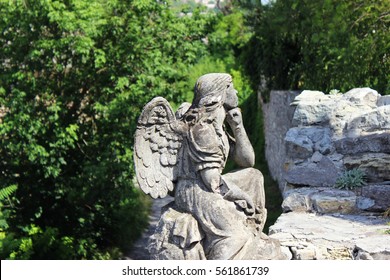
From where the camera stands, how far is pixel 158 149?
555cm

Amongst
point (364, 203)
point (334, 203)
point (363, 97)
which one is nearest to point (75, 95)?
point (363, 97)

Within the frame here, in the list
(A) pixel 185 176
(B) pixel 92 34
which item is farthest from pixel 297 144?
(B) pixel 92 34

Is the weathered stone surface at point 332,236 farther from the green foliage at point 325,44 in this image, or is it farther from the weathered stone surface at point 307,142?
the green foliage at point 325,44

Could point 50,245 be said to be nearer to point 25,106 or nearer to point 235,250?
point 25,106

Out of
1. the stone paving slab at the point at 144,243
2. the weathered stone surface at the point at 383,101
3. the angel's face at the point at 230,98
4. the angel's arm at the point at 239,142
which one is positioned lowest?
the stone paving slab at the point at 144,243

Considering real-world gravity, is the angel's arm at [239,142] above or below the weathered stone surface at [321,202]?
above

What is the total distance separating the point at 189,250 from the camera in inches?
208

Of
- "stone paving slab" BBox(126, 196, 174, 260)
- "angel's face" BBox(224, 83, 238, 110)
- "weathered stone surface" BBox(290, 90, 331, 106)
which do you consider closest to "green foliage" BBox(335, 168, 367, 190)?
"weathered stone surface" BBox(290, 90, 331, 106)

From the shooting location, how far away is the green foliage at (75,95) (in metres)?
12.0

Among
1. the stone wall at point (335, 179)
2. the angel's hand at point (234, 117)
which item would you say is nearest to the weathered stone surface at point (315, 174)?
the stone wall at point (335, 179)

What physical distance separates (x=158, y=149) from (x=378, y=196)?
296 centimetres

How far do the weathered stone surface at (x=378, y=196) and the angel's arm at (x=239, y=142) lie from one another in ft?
7.38

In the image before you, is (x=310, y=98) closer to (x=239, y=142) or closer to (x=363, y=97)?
(x=363, y=97)

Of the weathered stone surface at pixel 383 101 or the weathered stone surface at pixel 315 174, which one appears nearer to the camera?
the weathered stone surface at pixel 315 174
